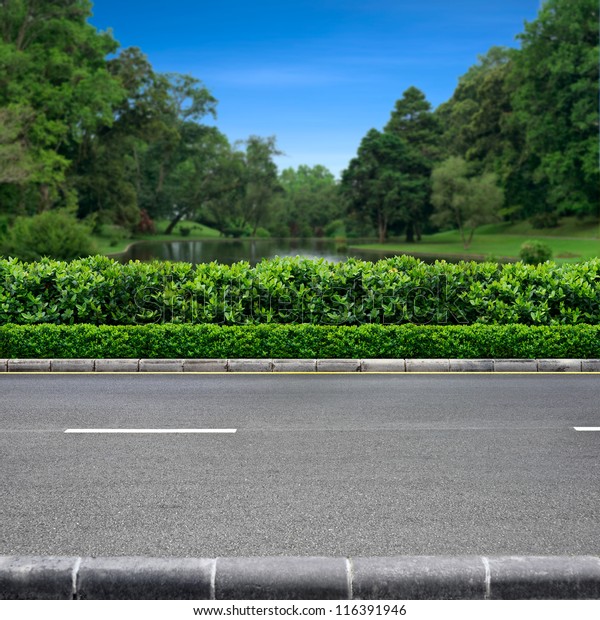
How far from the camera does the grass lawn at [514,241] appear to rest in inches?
2192

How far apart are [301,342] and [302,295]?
133 cm

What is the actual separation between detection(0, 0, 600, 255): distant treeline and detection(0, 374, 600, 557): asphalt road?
23733 mm

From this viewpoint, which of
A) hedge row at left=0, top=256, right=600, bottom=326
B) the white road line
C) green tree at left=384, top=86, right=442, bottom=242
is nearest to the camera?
the white road line

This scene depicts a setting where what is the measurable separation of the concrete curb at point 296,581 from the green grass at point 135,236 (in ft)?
184

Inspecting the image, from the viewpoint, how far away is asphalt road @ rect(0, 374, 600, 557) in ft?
16.0

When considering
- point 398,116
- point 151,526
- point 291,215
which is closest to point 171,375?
point 151,526

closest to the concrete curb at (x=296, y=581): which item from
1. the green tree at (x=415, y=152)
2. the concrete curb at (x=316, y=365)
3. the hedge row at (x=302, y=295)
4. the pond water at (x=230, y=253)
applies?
the concrete curb at (x=316, y=365)

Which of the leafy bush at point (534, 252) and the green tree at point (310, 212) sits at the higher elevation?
the green tree at point (310, 212)

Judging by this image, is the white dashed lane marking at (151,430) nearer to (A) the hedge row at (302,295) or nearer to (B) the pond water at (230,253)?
(A) the hedge row at (302,295)

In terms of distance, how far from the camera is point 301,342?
41.0 ft

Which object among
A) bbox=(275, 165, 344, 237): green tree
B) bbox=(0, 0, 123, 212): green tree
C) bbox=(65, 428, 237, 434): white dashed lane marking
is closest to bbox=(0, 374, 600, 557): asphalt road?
bbox=(65, 428, 237, 434): white dashed lane marking

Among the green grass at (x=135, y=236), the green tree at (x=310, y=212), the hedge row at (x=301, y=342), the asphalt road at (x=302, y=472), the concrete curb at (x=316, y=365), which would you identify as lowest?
the asphalt road at (x=302, y=472)

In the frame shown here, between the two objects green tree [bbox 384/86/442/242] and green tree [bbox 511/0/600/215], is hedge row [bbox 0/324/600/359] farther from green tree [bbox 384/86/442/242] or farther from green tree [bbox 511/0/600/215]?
green tree [bbox 384/86/442/242]
